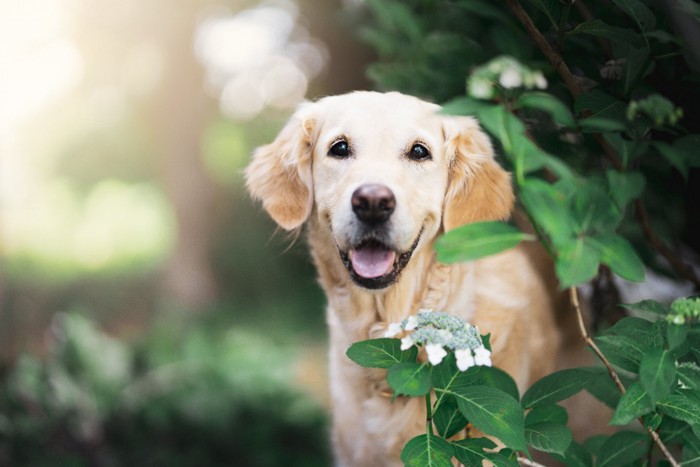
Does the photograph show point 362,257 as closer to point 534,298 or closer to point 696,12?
point 534,298

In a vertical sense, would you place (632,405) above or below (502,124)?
below

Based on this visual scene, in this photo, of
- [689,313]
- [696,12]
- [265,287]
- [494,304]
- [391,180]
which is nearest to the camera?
[689,313]

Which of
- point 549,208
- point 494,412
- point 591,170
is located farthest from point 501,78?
point 591,170

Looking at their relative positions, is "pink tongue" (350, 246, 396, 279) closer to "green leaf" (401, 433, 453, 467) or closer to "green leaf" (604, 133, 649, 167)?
"green leaf" (401, 433, 453, 467)

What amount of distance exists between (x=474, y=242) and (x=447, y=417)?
0.44m

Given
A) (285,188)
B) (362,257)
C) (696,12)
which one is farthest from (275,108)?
(696,12)

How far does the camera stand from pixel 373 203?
1507mm

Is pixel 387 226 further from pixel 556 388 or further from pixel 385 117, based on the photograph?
pixel 556 388

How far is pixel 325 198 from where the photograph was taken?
177cm

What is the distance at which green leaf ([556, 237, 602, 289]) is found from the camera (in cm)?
90

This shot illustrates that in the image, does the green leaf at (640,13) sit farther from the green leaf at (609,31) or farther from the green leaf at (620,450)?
Answer: the green leaf at (620,450)

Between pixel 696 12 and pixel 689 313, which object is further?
pixel 696 12

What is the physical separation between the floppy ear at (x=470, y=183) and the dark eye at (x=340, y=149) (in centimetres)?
28

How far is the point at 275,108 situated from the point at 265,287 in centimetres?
156
